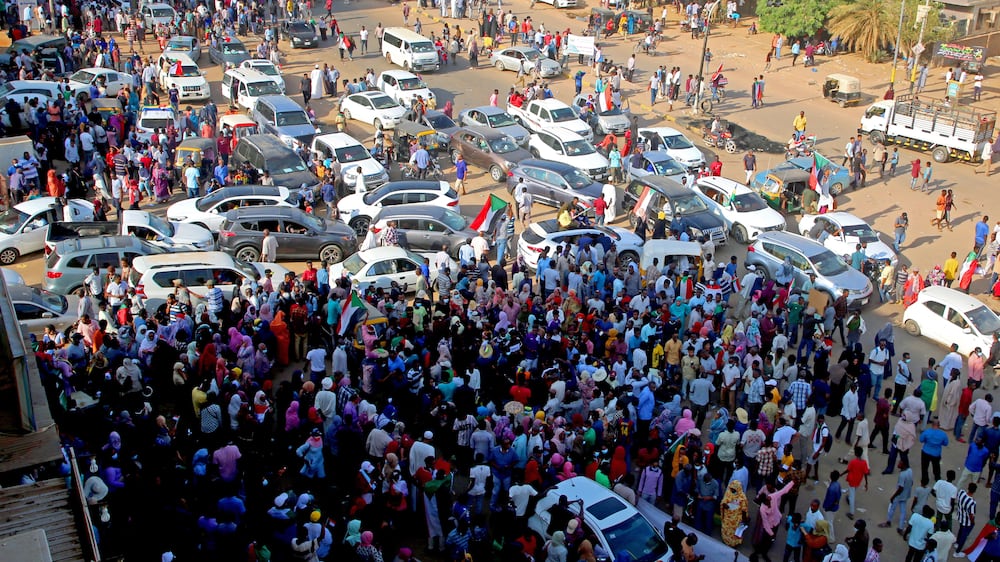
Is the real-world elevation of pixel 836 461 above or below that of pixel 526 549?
below

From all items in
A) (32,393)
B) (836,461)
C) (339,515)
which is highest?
(32,393)

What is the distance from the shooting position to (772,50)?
42312 millimetres

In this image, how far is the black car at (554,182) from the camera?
25266mm

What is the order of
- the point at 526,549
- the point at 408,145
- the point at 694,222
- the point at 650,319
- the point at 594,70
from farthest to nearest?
the point at 594,70, the point at 408,145, the point at 694,222, the point at 650,319, the point at 526,549

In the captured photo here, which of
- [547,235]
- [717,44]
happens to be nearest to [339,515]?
[547,235]

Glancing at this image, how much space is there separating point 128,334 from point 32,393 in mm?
6568

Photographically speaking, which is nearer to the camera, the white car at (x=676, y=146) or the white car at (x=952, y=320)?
the white car at (x=952, y=320)

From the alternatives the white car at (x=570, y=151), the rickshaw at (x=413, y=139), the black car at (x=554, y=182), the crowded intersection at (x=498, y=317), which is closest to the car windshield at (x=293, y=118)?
the crowded intersection at (x=498, y=317)

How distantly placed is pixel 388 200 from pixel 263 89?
12.0 meters

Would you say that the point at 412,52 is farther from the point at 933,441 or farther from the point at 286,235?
the point at 933,441

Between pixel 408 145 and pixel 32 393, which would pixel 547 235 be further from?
pixel 32 393

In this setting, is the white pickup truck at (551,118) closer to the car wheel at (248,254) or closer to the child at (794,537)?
the car wheel at (248,254)

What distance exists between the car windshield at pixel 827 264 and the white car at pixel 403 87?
16.8 m

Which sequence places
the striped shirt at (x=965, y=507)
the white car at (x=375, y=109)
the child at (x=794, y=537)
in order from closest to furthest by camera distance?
the child at (x=794, y=537)
the striped shirt at (x=965, y=507)
the white car at (x=375, y=109)
